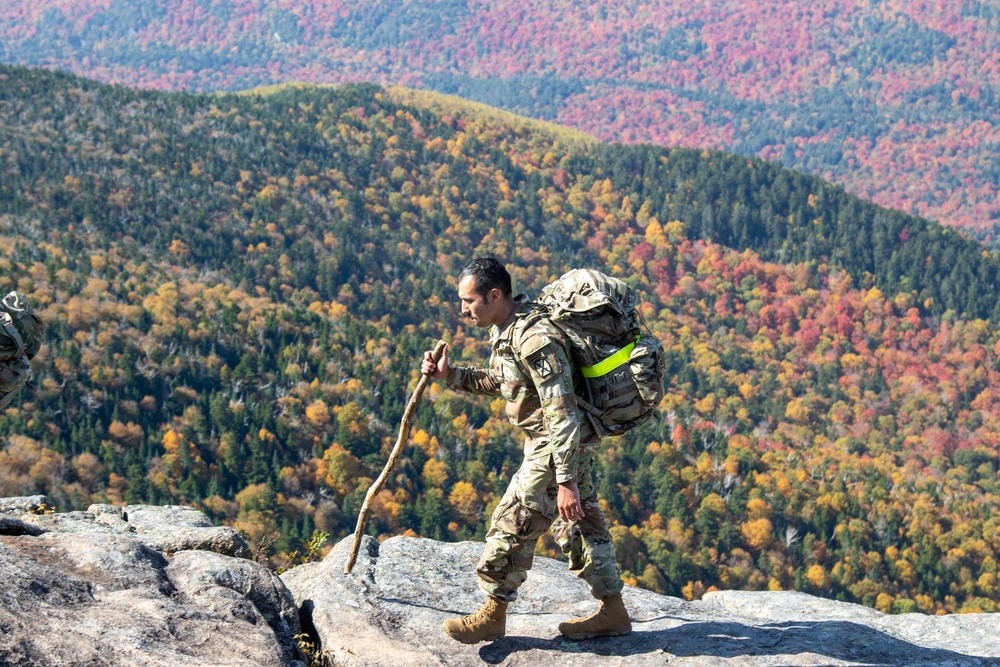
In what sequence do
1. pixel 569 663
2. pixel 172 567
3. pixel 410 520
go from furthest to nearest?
pixel 410 520 → pixel 172 567 → pixel 569 663

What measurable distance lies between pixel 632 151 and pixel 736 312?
139ft

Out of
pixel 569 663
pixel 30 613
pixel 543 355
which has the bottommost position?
pixel 569 663

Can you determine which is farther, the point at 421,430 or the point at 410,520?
the point at 421,430

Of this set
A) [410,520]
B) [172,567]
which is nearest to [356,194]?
[410,520]

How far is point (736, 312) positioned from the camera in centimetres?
17762

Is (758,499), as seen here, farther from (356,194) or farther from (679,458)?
(356,194)

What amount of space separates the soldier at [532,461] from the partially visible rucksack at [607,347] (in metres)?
0.15

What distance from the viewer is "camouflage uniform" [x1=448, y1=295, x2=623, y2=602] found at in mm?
7660

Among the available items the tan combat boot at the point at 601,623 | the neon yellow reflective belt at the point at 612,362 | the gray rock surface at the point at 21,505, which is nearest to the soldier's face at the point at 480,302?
the neon yellow reflective belt at the point at 612,362

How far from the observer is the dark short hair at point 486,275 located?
313 inches

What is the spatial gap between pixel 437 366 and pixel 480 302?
Answer: 2.51ft

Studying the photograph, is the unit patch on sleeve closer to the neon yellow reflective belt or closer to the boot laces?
the neon yellow reflective belt

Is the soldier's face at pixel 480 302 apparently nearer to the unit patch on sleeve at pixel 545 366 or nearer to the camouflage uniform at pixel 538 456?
the camouflage uniform at pixel 538 456

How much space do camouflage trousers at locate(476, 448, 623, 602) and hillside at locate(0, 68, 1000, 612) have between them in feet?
13.1
